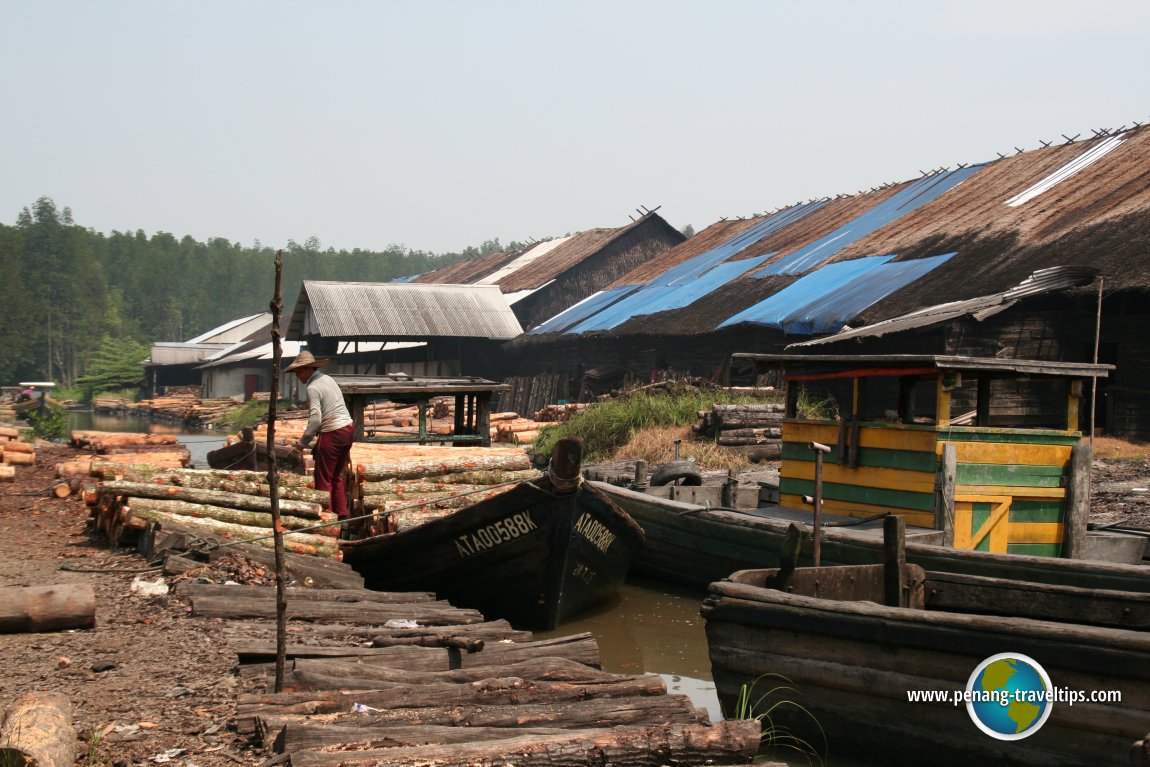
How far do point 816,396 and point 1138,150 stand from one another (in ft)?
29.6

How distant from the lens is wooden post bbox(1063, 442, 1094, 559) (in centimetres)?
987

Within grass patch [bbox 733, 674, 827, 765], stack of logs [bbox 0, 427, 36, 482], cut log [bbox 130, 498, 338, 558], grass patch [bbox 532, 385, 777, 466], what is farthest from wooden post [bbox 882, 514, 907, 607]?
grass patch [bbox 532, 385, 777, 466]

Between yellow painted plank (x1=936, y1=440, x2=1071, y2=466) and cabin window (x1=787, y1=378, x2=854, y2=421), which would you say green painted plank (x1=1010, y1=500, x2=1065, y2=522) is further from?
cabin window (x1=787, y1=378, x2=854, y2=421)

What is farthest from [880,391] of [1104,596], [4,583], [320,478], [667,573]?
[4,583]

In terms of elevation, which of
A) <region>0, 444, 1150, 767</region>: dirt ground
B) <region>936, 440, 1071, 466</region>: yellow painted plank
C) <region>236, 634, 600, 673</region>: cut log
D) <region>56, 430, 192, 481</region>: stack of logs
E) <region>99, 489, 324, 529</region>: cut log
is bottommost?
<region>0, 444, 1150, 767</region>: dirt ground

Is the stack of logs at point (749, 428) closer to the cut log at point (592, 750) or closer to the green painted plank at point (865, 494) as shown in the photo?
the green painted plank at point (865, 494)

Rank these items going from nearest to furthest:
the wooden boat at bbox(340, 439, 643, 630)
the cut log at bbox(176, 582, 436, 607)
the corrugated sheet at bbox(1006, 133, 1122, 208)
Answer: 1. the cut log at bbox(176, 582, 436, 607)
2. the wooden boat at bbox(340, 439, 643, 630)
3. the corrugated sheet at bbox(1006, 133, 1122, 208)

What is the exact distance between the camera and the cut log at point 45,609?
6.91 meters

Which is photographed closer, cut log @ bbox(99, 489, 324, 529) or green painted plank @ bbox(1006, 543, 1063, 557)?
cut log @ bbox(99, 489, 324, 529)

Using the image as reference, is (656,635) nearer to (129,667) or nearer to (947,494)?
(947,494)

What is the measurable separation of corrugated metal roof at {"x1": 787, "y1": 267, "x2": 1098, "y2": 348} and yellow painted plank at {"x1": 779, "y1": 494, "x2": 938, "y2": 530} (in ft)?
23.8

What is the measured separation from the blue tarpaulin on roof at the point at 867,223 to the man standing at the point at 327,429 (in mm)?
18604

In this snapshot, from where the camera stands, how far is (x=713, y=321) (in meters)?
26.2

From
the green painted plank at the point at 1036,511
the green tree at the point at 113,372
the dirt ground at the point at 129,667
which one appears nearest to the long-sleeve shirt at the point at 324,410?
the dirt ground at the point at 129,667
